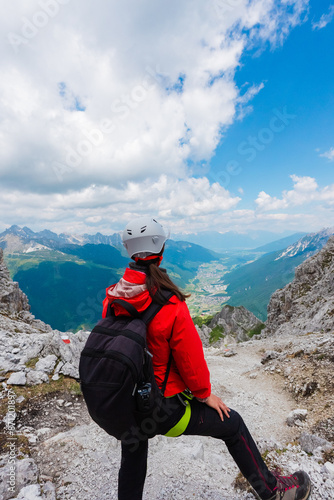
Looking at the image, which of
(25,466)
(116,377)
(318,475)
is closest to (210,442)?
(318,475)

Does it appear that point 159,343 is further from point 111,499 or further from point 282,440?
point 282,440

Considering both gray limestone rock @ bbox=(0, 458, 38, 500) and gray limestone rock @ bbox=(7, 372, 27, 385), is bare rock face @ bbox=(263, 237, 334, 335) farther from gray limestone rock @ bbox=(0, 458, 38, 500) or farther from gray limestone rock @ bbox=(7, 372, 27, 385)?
gray limestone rock @ bbox=(0, 458, 38, 500)

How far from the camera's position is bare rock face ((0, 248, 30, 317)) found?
38.1m

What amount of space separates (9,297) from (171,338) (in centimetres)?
4606

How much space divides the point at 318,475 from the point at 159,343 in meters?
5.36

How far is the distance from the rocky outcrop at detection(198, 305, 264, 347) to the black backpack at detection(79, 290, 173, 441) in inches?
3348

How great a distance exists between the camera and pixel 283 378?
13211mm

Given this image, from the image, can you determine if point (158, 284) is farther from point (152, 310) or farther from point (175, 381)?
point (175, 381)

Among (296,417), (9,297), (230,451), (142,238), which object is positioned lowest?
(296,417)

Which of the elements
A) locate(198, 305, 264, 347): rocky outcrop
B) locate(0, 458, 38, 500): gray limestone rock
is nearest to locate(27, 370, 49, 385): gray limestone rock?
locate(0, 458, 38, 500): gray limestone rock

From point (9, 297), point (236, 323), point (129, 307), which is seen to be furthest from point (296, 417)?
point (236, 323)

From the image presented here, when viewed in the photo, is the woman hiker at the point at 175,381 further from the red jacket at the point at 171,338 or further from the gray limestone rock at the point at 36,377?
the gray limestone rock at the point at 36,377

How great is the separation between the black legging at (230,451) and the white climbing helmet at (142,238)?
3065 millimetres

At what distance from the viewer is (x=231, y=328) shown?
98.4 m
